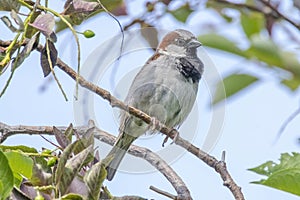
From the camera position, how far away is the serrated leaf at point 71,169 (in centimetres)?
91

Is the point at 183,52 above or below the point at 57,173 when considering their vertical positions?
above

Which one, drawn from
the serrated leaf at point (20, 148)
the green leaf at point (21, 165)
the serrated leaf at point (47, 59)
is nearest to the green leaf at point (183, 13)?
the serrated leaf at point (47, 59)

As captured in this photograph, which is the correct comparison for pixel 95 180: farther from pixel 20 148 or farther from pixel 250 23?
pixel 250 23

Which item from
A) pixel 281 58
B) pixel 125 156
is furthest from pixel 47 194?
pixel 125 156

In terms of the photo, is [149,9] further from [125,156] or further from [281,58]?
[281,58]

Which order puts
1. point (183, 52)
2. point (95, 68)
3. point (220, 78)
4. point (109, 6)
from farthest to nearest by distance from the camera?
point (183, 52), point (109, 6), point (95, 68), point (220, 78)

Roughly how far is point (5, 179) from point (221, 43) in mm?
384

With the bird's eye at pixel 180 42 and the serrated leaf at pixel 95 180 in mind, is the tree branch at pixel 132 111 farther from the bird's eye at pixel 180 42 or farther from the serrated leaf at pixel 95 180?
the bird's eye at pixel 180 42

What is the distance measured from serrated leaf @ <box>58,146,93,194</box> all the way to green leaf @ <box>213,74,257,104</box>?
330 mm

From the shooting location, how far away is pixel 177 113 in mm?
2902

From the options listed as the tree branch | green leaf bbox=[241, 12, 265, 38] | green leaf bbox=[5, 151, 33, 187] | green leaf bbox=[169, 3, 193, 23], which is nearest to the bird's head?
green leaf bbox=[169, 3, 193, 23]

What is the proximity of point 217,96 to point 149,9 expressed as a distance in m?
0.97

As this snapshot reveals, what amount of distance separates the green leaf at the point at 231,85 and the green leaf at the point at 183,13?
913mm

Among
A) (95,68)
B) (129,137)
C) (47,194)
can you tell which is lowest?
(47,194)
